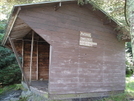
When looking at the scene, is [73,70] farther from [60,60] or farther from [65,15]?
[65,15]

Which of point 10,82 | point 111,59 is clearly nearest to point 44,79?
point 10,82

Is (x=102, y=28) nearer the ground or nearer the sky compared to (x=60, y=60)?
nearer the sky

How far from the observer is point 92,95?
5.11 m

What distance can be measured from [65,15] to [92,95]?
3.12 m

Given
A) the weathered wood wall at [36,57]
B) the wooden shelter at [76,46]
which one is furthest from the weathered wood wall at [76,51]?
the weathered wood wall at [36,57]

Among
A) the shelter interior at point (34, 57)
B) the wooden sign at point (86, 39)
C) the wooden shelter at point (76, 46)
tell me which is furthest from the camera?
the shelter interior at point (34, 57)

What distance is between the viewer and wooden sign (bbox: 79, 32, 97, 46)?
500 centimetres

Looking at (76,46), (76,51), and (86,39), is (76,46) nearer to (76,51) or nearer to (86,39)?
(76,51)

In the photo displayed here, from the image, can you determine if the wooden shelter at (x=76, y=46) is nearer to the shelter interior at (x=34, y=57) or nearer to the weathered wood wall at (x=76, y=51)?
the weathered wood wall at (x=76, y=51)

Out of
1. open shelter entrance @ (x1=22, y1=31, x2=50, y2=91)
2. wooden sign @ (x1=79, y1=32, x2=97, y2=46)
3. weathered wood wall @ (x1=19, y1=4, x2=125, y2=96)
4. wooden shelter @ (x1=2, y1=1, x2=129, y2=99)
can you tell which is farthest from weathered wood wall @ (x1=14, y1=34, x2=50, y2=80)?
wooden sign @ (x1=79, y1=32, x2=97, y2=46)

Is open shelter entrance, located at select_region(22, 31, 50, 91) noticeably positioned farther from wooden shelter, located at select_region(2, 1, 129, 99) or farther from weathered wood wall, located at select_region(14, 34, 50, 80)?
wooden shelter, located at select_region(2, 1, 129, 99)

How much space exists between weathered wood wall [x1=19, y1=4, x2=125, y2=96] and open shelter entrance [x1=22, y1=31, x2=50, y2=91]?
2.86 meters

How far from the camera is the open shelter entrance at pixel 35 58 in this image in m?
7.27

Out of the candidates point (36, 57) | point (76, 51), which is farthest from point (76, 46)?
point (36, 57)
